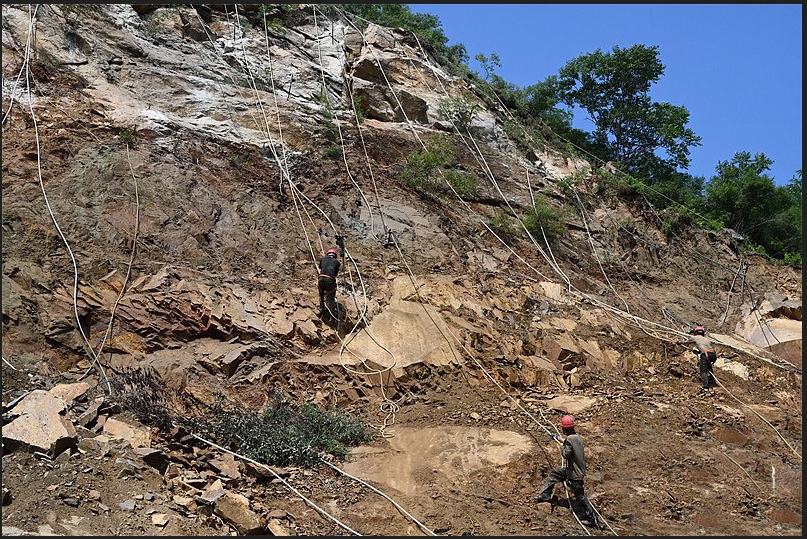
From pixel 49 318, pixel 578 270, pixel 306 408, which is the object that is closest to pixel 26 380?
pixel 49 318

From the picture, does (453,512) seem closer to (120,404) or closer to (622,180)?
(120,404)

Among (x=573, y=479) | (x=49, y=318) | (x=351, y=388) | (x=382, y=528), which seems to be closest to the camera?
(x=382, y=528)

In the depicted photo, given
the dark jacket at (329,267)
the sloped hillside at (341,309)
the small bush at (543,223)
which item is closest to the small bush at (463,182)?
the sloped hillside at (341,309)

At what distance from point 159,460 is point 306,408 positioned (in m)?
1.97

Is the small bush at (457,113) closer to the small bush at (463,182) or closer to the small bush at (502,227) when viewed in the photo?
the small bush at (463,182)

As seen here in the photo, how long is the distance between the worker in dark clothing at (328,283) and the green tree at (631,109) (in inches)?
606

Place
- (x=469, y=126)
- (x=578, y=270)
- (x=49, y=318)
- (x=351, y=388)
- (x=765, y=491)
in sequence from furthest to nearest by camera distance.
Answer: (x=469, y=126), (x=578, y=270), (x=351, y=388), (x=49, y=318), (x=765, y=491)

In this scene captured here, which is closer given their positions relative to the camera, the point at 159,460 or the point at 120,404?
the point at 159,460

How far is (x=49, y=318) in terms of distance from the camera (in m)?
6.84

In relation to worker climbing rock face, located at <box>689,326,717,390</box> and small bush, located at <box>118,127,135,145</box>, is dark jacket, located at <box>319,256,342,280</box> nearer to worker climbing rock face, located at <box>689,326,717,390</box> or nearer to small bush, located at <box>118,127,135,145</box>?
small bush, located at <box>118,127,135,145</box>

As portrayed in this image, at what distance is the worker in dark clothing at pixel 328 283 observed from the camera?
8.52 m

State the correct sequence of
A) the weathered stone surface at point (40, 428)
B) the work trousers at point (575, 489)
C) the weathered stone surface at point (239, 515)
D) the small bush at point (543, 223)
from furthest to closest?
the small bush at point (543, 223) → the work trousers at point (575, 489) → the weathered stone surface at point (40, 428) → the weathered stone surface at point (239, 515)

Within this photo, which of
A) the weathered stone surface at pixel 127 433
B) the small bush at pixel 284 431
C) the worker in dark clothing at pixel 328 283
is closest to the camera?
the weathered stone surface at pixel 127 433

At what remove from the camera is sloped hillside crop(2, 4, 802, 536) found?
5.66 meters
